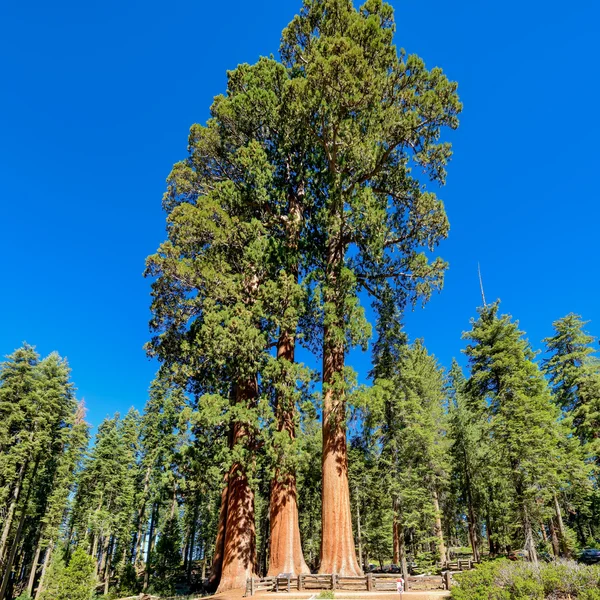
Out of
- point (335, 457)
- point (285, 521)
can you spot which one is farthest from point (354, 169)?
point (285, 521)

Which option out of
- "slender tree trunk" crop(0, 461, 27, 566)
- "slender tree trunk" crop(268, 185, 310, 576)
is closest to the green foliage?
"slender tree trunk" crop(268, 185, 310, 576)

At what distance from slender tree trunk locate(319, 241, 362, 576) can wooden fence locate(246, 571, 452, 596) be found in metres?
0.67

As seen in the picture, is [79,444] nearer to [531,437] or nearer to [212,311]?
[212,311]

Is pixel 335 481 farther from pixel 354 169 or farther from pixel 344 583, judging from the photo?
pixel 354 169

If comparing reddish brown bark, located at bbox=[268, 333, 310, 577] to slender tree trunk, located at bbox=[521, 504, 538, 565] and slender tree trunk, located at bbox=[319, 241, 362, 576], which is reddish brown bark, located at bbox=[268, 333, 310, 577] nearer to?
slender tree trunk, located at bbox=[319, 241, 362, 576]

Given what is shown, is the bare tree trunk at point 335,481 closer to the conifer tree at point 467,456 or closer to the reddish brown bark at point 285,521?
the reddish brown bark at point 285,521

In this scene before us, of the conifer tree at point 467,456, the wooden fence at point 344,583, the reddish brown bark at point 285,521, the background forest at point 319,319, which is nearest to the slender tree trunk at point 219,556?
the background forest at point 319,319

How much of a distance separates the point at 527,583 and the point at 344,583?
5.98m

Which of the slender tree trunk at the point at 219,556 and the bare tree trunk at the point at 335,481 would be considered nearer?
the bare tree trunk at the point at 335,481

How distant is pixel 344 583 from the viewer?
11.8 m

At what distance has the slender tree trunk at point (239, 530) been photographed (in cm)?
1348

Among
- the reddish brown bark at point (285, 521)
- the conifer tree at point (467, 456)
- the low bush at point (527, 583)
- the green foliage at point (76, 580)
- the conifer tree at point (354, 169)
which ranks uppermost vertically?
the conifer tree at point (354, 169)

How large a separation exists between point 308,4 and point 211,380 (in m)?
16.7

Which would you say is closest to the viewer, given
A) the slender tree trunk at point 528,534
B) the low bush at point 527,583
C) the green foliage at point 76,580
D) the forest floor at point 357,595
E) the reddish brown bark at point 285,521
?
the low bush at point 527,583
